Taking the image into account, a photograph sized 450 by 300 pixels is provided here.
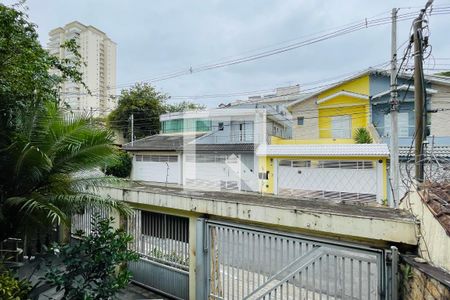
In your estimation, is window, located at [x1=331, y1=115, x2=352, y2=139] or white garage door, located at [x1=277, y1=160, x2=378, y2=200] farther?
window, located at [x1=331, y1=115, x2=352, y2=139]

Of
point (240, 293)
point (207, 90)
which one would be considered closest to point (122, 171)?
point (207, 90)

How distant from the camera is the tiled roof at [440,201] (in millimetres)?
2235

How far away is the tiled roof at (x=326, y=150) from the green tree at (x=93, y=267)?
11.7 metres

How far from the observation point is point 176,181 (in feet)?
61.2

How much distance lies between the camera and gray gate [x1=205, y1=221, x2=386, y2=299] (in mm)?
3234

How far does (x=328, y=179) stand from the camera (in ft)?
46.3

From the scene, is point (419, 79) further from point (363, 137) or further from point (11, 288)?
point (11, 288)

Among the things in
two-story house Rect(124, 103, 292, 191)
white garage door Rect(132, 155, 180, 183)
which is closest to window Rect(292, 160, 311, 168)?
two-story house Rect(124, 103, 292, 191)

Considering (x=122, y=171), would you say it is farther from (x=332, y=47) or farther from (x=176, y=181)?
(x=332, y=47)

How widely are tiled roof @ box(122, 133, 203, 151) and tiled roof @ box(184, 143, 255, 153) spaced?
2.96ft

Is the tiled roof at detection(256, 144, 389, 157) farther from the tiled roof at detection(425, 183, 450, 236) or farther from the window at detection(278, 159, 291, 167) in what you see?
the tiled roof at detection(425, 183, 450, 236)

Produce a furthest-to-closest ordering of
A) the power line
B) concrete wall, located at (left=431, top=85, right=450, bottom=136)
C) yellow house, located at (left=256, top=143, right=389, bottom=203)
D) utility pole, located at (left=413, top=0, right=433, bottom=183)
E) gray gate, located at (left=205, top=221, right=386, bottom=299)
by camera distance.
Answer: concrete wall, located at (left=431, top=85, right=450, bottom=136) → yellow house, located at (left=256, top=143, right=389, bottom=203) → the power line → utility pole, located at (left=413, top=0, right=433, bottom=183) → gray gate, located at (left=205, top=221, right=386, bottom=299)

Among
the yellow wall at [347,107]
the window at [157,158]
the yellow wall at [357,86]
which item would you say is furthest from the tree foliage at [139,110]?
the yellow wall at [357,86]

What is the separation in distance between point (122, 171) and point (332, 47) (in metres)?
15.6
